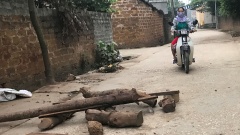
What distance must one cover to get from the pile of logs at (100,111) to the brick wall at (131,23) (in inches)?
600

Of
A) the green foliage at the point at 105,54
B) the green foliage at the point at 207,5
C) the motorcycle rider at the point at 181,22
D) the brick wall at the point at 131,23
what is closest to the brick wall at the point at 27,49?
the green foliage at the point at 105,54

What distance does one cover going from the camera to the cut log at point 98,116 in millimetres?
4129

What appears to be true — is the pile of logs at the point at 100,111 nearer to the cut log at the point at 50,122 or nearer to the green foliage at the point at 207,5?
the cut log at the point at 50,122

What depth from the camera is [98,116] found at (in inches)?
164

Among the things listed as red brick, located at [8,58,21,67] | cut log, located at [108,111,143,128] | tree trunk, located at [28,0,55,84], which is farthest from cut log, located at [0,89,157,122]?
tree trunk, located at [28,0,55,84]

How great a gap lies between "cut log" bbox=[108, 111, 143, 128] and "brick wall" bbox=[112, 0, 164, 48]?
1576 centimetres

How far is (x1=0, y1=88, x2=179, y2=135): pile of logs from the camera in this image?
13.2ft

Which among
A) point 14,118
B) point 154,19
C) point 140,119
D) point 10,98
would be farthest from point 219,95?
point 154,19

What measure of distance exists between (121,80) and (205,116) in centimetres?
384

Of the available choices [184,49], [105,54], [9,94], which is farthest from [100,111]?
[105,54]

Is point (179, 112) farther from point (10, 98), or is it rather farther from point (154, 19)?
point (154, 19)

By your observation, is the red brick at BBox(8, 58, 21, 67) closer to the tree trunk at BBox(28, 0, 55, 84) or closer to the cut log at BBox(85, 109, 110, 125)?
the tree trunk at BBox(28, 0, 55, 84)

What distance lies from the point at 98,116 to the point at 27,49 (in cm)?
386

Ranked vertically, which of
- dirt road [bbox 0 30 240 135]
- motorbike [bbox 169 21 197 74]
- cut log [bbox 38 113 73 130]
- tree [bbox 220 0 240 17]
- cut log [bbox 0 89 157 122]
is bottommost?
dirt road [bbox 0 30 240 135]
